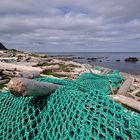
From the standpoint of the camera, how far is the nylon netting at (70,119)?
2.38 m

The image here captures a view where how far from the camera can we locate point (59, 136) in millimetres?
2449

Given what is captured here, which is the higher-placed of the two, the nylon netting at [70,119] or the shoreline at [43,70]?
the nylon netting at [70,119]

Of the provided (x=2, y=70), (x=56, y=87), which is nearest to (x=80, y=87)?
(x=56, y=87)

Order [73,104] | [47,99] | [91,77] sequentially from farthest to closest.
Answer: [91,77], [47,99], [73,104]

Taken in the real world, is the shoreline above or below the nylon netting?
below

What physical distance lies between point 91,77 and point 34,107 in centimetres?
757

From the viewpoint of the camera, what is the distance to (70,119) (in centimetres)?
251

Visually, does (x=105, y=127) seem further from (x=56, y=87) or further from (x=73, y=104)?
(x=56, y=87)

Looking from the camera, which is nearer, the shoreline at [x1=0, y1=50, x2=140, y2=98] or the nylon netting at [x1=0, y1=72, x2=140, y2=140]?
the nylon netting at [x1=0, y1=72, x2=140, y2=140]

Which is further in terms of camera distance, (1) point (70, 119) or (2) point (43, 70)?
(2) point (43, 70)

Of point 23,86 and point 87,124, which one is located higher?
point 23,86

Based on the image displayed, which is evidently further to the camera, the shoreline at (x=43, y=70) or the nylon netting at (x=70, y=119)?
the shoreline at (x=43, y=70)

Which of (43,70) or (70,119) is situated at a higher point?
(70,119)

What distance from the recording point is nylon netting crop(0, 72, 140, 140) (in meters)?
2.38
